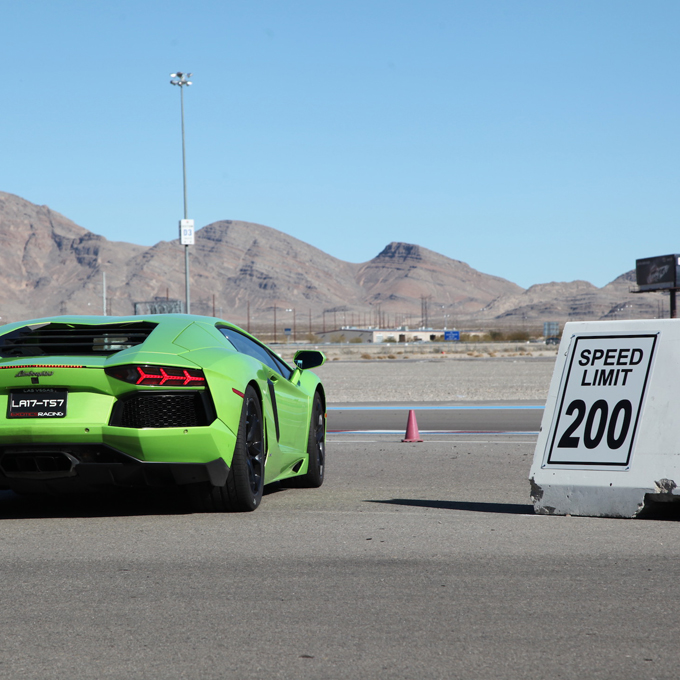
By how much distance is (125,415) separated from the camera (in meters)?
6.15

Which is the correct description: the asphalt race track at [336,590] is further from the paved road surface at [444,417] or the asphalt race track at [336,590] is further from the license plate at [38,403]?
the paved road surface at [444,417]

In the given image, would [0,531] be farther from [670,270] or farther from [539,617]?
[670,270]

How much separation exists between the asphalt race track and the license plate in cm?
73

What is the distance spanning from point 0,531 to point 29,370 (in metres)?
1.02

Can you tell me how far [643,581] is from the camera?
473cm

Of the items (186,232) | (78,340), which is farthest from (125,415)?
(186,232)

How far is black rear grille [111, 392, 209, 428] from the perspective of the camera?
6.13 meters

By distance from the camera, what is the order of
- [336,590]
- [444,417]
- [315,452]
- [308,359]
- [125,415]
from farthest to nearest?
[444,417] → [308,359] → [315,452] → [125,415] → [336,590]

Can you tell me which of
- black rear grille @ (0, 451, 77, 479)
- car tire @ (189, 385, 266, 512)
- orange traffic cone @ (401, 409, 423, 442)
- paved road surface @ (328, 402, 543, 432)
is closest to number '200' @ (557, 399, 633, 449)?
car tire @ (189, 385, 266, 512)

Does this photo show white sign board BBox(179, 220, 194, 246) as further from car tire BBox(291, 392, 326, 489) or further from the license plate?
the license plate

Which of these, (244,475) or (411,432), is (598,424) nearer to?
(244,475)

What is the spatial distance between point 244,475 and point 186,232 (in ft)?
101

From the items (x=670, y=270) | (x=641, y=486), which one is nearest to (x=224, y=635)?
(x=641, y=486)

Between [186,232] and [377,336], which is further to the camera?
[377,336]
